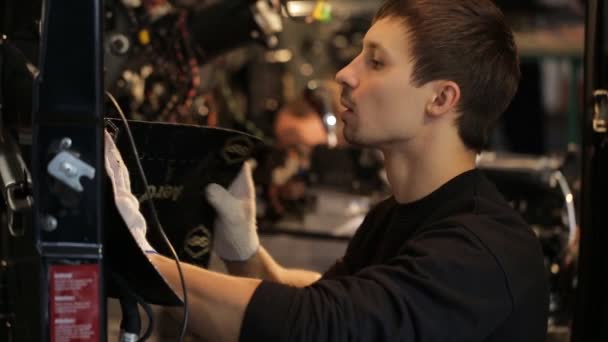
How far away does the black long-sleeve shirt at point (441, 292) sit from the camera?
1.31 metres

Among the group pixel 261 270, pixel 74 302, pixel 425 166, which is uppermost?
pixel 425 166

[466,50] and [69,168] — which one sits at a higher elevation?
[466,50]

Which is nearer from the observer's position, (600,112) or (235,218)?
(235,218)

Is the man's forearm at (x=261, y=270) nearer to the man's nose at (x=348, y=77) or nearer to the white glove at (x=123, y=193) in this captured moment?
the man's nose at (x=348, y=77)

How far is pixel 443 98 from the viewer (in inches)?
60.4

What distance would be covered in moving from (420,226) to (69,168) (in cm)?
68

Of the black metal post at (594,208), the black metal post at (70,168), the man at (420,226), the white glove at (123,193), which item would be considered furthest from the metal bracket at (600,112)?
the black metal post at (70,168)

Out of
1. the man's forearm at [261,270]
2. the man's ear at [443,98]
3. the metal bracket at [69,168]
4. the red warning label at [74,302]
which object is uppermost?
the man's ear at [443,98]

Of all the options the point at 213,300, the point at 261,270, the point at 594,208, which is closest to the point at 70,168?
the point at 213,300

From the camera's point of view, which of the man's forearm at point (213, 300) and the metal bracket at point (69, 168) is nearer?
the metal bracket at point (69, 168)

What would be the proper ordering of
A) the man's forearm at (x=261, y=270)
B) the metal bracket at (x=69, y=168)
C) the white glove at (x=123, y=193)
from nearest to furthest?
the metal bracket at (x=69, y=168), the white glove at (x=123, y=193), the man's forearm at (x=261, y=270)

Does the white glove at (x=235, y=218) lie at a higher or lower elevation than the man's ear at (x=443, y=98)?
lower

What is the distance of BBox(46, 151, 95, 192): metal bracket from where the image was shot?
3.65ft

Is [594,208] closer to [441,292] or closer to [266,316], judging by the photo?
[441,292]
